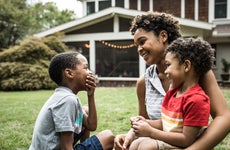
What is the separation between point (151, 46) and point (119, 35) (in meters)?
14.3

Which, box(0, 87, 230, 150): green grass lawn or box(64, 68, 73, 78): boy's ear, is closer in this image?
box(64, 68, 73, 78): boy's ear

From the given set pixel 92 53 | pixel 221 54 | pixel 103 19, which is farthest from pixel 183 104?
pixel 221 54

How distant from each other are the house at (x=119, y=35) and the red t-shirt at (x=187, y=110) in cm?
1434

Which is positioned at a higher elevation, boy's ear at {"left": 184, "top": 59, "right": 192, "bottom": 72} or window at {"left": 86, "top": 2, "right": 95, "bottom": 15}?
window at {"left": 86, "top": 2, "right": 95, "bottom": 15}

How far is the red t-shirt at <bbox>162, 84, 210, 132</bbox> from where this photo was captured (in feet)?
5.58

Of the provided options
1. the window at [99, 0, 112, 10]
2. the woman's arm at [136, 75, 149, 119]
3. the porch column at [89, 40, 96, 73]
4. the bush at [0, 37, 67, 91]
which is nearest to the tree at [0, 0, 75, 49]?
the window at [99, 0, 112, 10]

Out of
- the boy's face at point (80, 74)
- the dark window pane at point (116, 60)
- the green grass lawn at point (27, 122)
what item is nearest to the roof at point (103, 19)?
the dark window pane at point (116, 60)

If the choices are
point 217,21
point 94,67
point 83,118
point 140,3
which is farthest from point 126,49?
point 83,118

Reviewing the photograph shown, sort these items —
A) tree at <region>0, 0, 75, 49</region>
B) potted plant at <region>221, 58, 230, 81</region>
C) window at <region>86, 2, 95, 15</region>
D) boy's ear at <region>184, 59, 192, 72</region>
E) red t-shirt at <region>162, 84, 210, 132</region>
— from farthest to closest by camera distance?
tree at <region>0, 0, 75, 49</region> → window at <region>86, 2, 95, 15</region> → potted plant at <region>221, 58, 230, 81</region> → boy's ear at <region>184, 59, 192, 72</region> → red t-shirt at <region>162, 84, 210, 132</region>

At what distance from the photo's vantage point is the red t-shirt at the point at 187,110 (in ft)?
5.58

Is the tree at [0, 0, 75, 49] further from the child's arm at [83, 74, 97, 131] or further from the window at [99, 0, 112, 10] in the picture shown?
the child's arm at [83, 74, 97, 131]

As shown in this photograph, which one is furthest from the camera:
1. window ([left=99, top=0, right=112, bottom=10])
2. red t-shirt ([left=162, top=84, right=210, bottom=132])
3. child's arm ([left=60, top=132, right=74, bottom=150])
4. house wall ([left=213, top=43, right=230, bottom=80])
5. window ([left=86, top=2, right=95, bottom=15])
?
window ([left=86, top=2, right=95, bottom=15])

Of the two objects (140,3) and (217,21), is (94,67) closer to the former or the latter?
(140,3)

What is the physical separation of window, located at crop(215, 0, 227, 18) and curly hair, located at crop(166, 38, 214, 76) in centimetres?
1681
